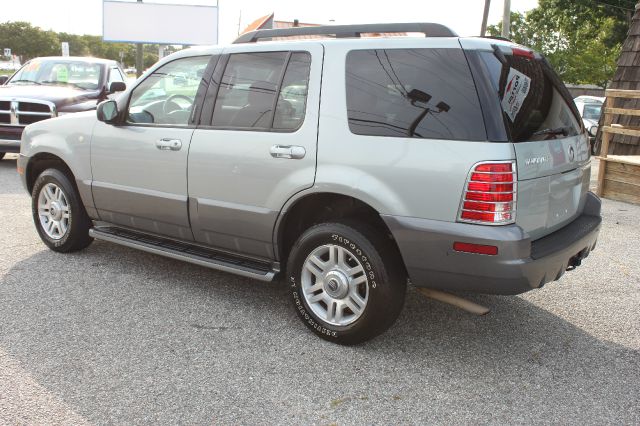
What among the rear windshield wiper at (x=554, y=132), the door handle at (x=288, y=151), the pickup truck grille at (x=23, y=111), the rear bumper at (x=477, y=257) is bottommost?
the rear bumper at (x=477, y=257)

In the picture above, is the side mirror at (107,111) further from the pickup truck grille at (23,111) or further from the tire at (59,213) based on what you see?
the pickup truck grille at (23,111)

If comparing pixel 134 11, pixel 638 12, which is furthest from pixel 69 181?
pixel 134 11

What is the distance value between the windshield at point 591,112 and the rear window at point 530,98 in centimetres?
1661

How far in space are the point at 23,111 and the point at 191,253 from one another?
23.8 ft

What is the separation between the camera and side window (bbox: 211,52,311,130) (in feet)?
12.8

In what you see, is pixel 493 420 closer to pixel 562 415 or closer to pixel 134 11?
pixel 562 415

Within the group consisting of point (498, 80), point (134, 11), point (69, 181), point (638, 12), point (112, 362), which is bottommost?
point (112, 362)

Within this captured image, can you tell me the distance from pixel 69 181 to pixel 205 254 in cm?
166

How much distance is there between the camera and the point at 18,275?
488cm

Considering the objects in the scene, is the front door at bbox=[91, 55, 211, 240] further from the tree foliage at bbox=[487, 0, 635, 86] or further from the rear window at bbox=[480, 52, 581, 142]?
the tree foliage at bbox=[487, 0, 635, 86]

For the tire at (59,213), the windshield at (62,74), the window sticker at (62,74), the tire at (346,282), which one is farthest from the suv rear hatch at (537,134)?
the window sticker at (62,74)

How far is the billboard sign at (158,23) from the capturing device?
41.0 meters

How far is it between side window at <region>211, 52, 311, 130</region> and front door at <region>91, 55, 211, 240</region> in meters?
0.30

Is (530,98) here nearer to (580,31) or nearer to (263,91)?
(263,91)
